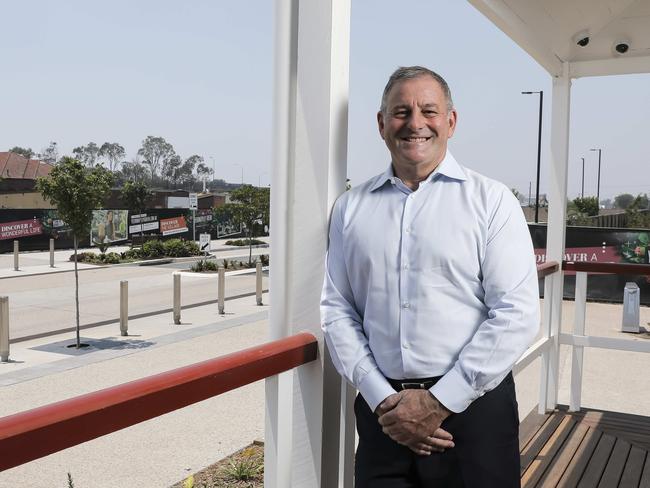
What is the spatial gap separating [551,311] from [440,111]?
3.24 meters

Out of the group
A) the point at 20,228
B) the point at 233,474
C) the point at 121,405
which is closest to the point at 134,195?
the point at 20,228

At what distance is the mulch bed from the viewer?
5.19m

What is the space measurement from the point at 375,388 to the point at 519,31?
2560 mm

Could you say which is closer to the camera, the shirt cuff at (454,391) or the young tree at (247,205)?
the shirt cuff at (454,391)

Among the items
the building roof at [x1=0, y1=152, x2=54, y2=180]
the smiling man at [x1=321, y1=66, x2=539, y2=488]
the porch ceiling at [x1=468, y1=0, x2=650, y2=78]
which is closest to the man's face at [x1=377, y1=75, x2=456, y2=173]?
the smiling man at [x1=321, y1=66, x2=539, y2=488]

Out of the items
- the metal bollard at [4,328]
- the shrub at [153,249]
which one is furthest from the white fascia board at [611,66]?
the shrub at [153,249]

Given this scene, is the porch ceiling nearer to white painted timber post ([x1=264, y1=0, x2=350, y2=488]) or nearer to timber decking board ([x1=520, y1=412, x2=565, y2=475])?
white painted timber post ([x1=264, y1=0, x2=350, y2=488])

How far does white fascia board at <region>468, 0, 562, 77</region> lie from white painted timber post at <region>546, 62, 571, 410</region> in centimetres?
16

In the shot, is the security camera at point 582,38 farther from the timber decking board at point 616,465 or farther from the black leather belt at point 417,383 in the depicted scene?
the black leather belt at point 417,383

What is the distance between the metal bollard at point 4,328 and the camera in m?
9.88

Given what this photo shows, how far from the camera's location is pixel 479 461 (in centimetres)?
157

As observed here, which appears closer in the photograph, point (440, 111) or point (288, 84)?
point (440, 111)

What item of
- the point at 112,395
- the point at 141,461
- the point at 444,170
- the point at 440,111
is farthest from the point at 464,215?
the point at 141,461

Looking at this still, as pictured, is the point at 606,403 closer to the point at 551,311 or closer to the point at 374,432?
the point at 551,311
